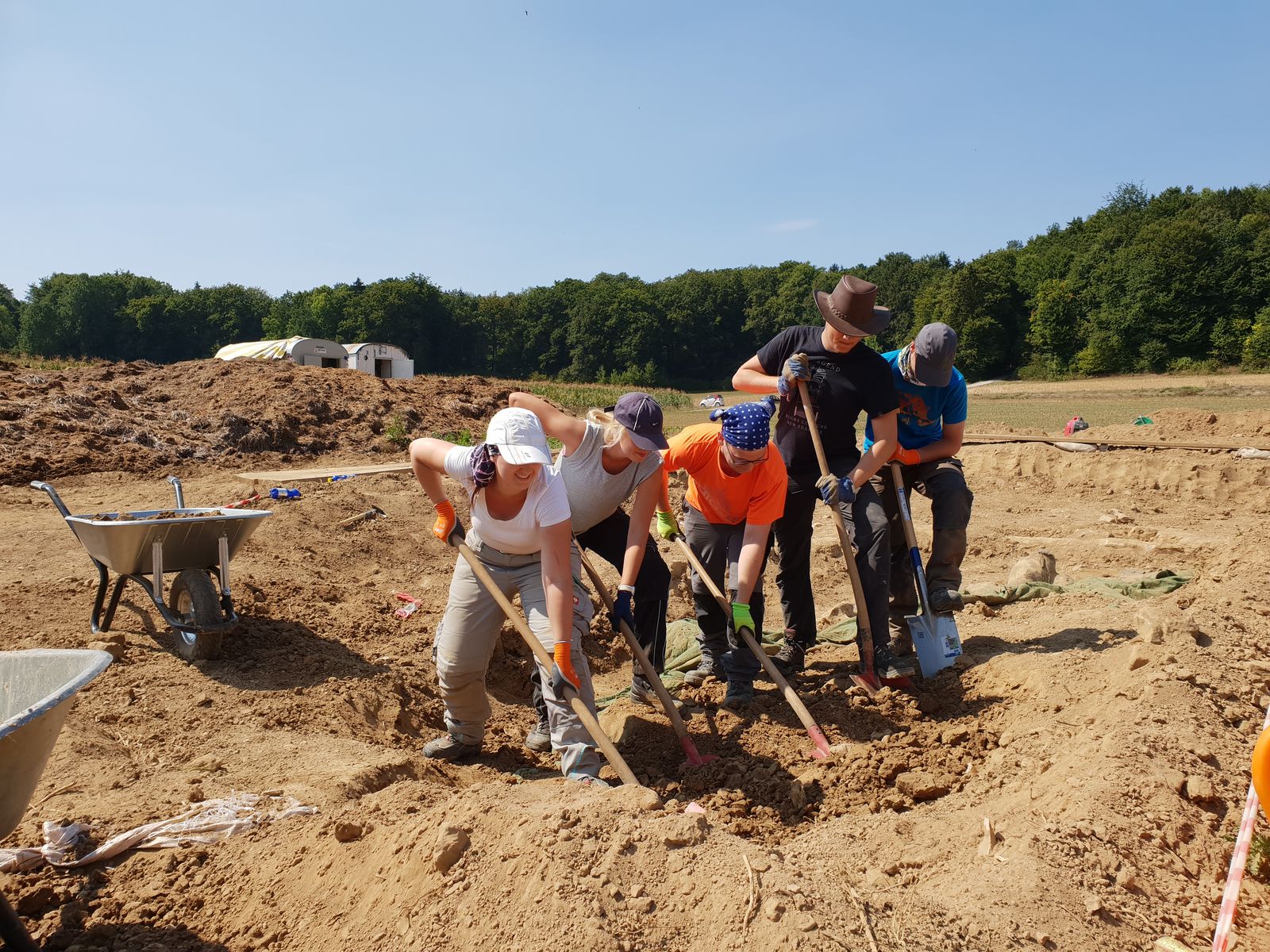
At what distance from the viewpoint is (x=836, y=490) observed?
4371mm

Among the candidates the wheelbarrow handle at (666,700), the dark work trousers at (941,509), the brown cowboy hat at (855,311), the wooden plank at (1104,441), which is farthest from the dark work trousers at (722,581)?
the wooden plank at (1104,441)

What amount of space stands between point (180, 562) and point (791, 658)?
132 inches

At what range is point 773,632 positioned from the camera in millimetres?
5742

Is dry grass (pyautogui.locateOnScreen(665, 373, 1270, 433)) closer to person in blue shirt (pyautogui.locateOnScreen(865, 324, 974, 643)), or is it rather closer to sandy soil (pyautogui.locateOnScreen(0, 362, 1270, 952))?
person in blue shirt (pyautogui.locateOnScreen(865, 324, 974, 643))

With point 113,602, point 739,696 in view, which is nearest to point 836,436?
point 739,696

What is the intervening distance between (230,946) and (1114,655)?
12.5 ft

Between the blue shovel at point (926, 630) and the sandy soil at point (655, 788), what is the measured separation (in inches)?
3.7

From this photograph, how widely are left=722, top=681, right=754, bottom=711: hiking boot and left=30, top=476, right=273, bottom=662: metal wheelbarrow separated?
261cm

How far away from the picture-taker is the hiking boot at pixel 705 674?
4.92m

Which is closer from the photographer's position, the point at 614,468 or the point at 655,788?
the point at 655,788

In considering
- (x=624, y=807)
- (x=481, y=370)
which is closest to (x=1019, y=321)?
(x=481, y=370)

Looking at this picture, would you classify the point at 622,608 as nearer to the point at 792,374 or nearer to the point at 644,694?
the point at 644,694

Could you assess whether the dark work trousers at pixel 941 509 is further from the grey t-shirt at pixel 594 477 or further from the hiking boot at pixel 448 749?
the hiking boot at pixel 448 749

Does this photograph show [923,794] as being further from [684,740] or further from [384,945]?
[384,945]
